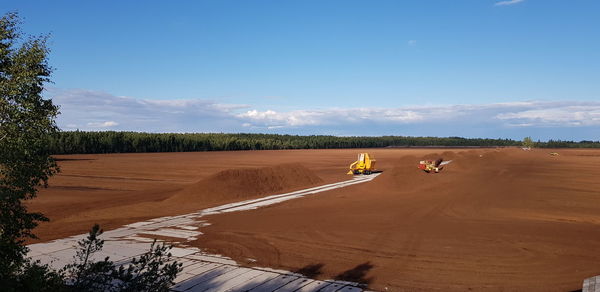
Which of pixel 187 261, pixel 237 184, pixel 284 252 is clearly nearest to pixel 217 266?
pixel 187 261

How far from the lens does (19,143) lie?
176 inches

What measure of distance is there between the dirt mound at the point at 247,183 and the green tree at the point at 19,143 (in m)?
9.56

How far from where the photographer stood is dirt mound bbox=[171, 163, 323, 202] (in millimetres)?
17625

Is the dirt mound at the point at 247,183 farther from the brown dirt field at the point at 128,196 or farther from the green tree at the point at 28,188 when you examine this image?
the green tree at the point at 28,188

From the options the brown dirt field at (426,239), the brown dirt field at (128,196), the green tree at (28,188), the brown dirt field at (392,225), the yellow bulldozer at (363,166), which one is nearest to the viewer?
the green tree at (28,188)

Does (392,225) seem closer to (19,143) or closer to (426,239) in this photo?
(426,239)

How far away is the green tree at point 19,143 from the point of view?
433cm

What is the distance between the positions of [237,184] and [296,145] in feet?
273

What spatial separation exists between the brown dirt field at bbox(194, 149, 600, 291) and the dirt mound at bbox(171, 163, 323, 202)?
3.36 metres

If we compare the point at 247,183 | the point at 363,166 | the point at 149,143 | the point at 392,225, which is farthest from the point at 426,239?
the point at 149,143

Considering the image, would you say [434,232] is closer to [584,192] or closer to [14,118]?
[14,118]

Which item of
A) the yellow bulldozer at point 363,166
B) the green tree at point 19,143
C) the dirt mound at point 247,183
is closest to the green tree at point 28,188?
the green tree at point 19,143

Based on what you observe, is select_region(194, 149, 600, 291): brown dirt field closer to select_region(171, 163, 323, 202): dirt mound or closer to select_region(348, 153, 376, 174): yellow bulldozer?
select_region(171, 163, 323, 202): dirt mound

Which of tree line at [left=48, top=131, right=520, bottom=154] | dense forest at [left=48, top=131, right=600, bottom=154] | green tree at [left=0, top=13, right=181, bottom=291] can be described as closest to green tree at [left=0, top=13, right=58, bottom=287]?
green tree at [left=0, top=13, right=181, bottom=291]
